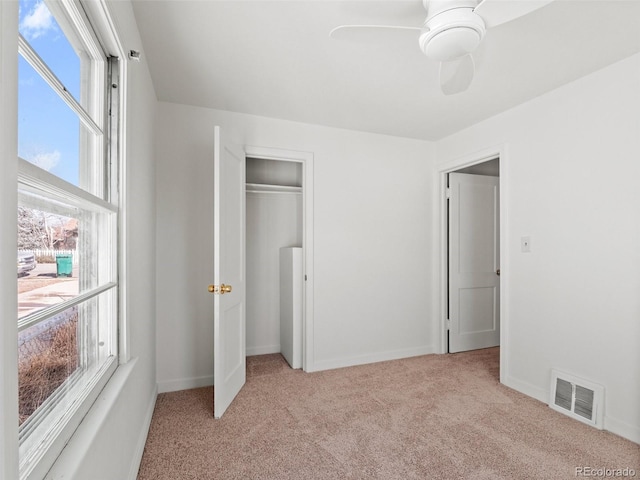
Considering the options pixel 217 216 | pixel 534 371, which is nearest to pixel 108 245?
pixel 217 216

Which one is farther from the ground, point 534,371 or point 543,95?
point 543,95

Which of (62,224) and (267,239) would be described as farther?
(267,239)

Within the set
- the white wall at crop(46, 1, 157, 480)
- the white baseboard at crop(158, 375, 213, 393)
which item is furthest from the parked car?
the white baseboard at crop(158, 375, 213, 393)

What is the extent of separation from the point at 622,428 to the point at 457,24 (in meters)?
2.51

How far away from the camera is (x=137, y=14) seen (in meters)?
1.62

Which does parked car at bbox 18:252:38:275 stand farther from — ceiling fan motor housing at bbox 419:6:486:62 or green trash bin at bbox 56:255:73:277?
ceiling fan motor housing at bbox 419:6:486:62

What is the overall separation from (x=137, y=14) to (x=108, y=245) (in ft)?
3.86

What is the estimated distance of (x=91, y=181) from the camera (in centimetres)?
130

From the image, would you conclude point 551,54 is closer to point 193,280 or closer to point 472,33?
point 472,33

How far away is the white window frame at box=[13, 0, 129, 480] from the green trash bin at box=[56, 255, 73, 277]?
9 centimetres

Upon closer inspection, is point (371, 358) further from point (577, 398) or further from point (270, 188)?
point (270, 188)

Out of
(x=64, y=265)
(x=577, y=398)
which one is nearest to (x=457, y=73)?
(x=64, y=265)

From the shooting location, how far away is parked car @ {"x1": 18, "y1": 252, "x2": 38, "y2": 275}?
0.75 metres

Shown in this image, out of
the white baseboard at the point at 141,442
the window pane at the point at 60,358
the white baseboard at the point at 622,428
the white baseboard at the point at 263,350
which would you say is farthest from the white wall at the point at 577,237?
the window pane at the point at 60,358
